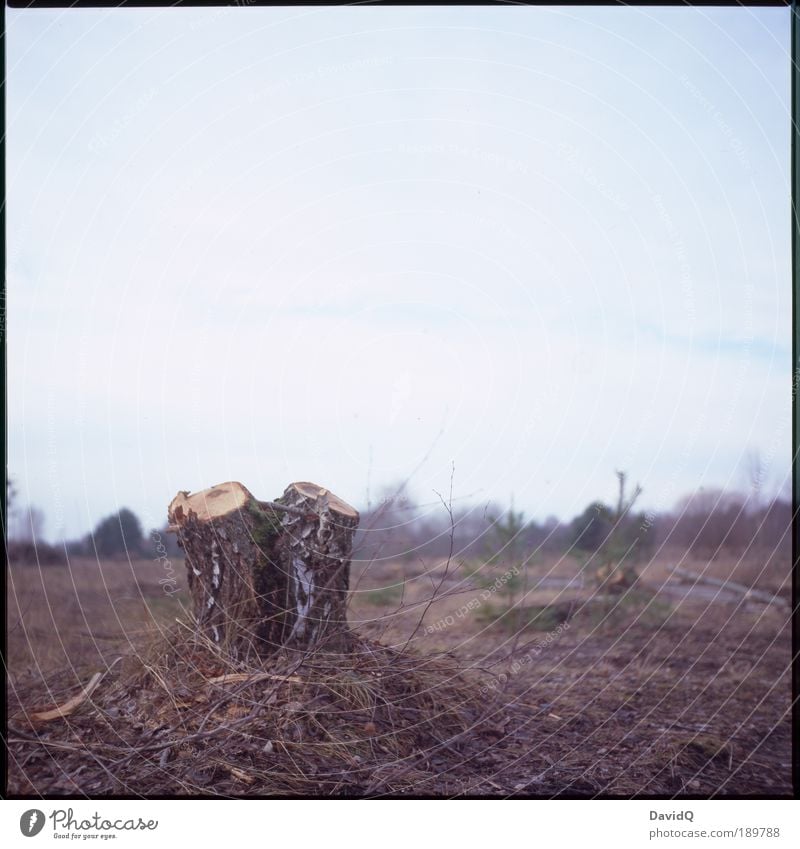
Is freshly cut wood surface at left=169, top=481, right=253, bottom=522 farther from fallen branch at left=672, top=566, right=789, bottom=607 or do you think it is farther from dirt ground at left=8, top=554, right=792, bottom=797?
fallen branch at left=672, top=566, right=789, bottom=607

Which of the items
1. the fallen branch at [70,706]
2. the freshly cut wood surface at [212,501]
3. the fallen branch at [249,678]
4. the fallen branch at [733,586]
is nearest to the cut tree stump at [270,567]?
the freshly cut wood surface at [212,501]

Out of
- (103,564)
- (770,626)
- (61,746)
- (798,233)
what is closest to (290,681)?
(61,746)

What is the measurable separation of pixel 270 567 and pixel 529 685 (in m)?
1.90

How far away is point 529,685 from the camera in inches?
196

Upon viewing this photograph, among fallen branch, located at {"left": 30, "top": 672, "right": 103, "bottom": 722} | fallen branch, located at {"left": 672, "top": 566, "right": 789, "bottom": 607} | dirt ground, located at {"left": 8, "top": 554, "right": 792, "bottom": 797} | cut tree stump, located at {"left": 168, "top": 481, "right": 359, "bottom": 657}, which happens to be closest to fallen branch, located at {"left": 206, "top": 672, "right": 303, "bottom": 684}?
cut tree stump, located at {"left": 168, "top": 481, "right": 359, "bottom": 657}

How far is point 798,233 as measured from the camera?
3.84 meters

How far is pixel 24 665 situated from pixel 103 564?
6.86ft

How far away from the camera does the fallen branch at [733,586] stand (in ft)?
26.5

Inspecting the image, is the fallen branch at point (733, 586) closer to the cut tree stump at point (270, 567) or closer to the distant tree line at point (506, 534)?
the distant tree line at point (506, 534)

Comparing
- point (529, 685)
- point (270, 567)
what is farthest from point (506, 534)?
point (270, 567)

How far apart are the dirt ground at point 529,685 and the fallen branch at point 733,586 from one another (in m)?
0.30

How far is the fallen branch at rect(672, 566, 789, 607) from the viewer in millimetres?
8070
